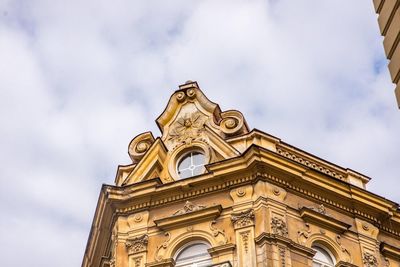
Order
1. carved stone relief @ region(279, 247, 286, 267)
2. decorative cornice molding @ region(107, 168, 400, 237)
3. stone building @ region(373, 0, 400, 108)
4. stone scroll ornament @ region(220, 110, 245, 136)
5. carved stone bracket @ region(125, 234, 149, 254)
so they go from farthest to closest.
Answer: stone scroll ornament @ region(220, 110, 245, 136), decorative cornice molding @ region(107, 168, 400, 237), carved stone bracket @ region(125, 234, 149, 254), carved stone relief @ region(279, 247, 286, 267), stone building @ region(373, 0, 400, 108)

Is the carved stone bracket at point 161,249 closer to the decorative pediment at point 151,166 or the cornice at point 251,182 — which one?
the cornice at point 251,182

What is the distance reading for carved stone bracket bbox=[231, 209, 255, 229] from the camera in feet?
73.9

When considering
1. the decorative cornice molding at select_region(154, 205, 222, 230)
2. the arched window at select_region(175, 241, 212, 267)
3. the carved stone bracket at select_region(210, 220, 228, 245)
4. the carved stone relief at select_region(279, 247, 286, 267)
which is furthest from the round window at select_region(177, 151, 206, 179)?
the carved stone relief at select_region(279, 247, 286, 267)

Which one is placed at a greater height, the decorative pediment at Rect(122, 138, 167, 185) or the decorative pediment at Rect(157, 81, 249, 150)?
the decorative pediment at Rect(157, 81, 249, 150)

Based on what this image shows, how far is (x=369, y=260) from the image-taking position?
77.0 feet

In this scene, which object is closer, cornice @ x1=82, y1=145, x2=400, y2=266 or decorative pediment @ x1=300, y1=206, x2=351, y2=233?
decorative pediment @ x1=300, y1=206, x2=351, y2=233

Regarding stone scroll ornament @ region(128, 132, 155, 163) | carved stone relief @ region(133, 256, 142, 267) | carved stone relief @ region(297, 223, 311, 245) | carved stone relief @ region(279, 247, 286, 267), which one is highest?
stone scroll ornament @ region(128, 132, 155, 163)

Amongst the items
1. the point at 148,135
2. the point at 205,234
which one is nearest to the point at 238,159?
the point at 205,234

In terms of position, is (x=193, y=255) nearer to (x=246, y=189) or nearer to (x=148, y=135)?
(x=246, y=189)

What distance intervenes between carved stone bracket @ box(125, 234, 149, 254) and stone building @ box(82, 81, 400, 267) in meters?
0.03

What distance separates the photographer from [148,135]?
26266 millimetres

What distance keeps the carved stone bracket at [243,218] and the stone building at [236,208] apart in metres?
0.03

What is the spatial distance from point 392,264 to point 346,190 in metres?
2.70

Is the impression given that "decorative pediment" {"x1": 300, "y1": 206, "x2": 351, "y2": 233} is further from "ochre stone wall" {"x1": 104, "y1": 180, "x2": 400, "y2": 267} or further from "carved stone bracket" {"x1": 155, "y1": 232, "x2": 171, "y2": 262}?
"carved stone bracket" {"x1": 155, "y1": 232, "x2": 171, "y2": 262}
